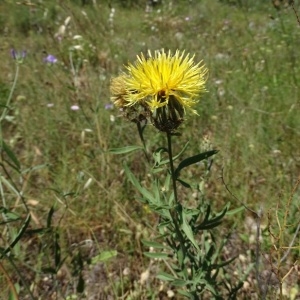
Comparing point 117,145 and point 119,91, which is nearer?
point 119,91

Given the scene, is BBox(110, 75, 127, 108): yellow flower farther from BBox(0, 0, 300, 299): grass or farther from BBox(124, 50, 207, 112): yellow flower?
BBox(0, 0, 300, 299): grass

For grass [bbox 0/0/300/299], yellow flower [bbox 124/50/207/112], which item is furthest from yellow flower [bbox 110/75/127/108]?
grass [bbox 0/0/300/299]

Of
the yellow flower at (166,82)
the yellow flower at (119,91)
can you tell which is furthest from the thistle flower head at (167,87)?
the yellow flower at (119,91)

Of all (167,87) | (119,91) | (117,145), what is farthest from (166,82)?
(117,145)

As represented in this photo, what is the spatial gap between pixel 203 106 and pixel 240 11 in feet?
9.20

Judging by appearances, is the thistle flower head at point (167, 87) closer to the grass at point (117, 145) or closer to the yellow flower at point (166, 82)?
the yellow flower at point (166, 82)

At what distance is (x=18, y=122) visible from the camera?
2.96 metres

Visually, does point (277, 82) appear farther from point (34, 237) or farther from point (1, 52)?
point (1, 52)

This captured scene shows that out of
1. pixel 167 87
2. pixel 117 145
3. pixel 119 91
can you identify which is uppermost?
pixel 167 87

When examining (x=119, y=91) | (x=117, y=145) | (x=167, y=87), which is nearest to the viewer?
(x=167, y=87)

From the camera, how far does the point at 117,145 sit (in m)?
2.61

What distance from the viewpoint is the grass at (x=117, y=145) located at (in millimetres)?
1870

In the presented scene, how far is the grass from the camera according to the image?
1.87m

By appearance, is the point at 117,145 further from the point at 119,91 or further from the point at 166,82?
the point at 166,82
